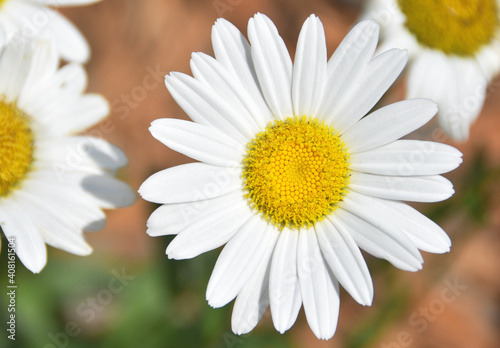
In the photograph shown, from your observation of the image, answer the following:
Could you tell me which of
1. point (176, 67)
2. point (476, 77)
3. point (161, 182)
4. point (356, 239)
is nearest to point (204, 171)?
point (161, 182)

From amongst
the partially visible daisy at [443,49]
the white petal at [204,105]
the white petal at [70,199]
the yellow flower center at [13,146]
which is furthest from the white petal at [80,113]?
the partially visible daisy at [443,49]

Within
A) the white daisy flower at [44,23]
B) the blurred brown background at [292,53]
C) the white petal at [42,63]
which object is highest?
the white daisy flower at [44,23]

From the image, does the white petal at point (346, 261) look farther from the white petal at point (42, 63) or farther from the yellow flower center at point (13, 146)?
the white petal at point (42, 63)

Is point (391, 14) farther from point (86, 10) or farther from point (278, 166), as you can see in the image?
point (86, 10)

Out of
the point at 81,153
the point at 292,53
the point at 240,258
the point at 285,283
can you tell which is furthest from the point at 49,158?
the point at 292,53

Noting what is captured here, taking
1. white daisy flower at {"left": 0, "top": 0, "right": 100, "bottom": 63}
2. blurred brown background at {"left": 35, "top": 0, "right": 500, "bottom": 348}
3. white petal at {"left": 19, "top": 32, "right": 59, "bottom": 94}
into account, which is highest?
white daisy flower at {"left": 0, "top": 0, "right": 100, "bottom": 63}

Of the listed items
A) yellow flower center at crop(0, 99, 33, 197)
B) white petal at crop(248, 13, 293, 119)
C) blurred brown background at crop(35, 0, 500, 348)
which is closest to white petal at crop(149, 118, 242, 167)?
white petal at crop(248, 13, 293, 119)

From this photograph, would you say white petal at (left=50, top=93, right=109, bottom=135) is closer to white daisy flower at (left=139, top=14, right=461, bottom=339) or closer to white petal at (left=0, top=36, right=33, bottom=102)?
white petal at (left=0, top=36, right=33, bottom=102)
